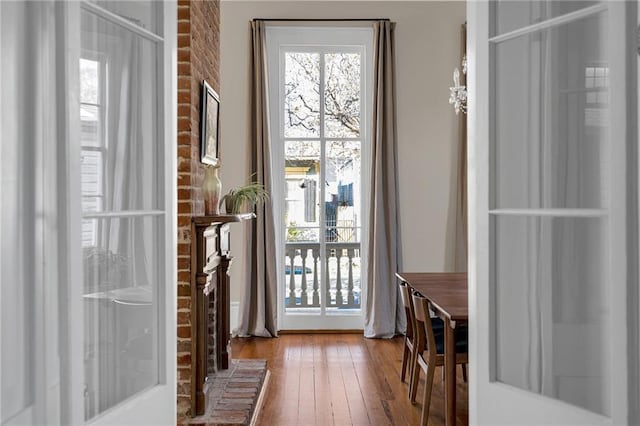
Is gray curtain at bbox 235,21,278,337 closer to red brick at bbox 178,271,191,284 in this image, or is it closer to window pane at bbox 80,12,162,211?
red brick at bbox 178,271,191,284

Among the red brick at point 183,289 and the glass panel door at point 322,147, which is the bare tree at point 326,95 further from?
the red brick at point 183,289

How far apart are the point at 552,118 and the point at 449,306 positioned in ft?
5.82

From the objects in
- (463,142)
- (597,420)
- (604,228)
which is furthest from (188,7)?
(463,142)

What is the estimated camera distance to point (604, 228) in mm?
1731

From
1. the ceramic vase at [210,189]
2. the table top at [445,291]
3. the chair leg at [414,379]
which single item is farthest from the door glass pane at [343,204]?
the ceramic vase at [210,189]

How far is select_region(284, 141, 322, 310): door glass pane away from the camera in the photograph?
20.8ft

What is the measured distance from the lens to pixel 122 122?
6.36 feet

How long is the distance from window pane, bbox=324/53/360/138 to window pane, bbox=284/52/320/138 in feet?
0.36

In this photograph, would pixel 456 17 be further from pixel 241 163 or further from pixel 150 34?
pixel 150 34

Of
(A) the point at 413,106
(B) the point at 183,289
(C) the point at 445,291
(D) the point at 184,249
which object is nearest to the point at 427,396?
(C) the point at 445,291

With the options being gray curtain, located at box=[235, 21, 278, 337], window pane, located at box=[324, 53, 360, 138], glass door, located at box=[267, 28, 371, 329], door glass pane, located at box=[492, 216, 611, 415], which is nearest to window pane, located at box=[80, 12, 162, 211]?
door glass pane, located at box=[492, 216, 611, 415]

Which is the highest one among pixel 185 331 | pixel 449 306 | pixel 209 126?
pixel 209 126

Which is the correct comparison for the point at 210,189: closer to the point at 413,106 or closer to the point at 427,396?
the point at 427,396

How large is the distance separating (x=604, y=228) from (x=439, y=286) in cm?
255
